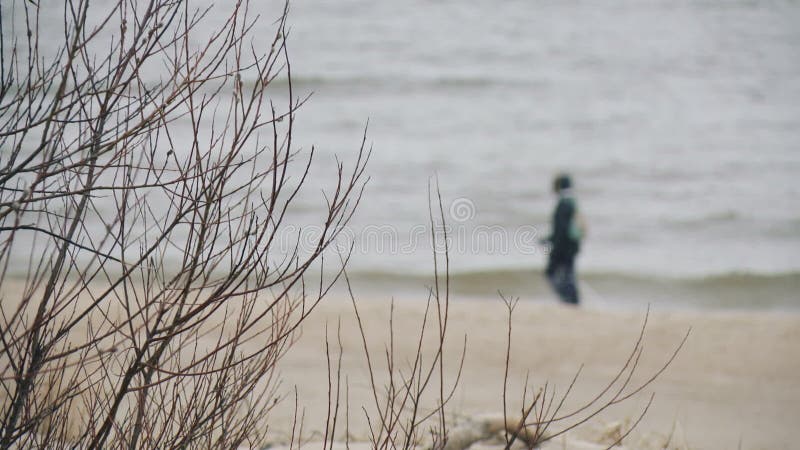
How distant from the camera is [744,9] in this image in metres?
32.0

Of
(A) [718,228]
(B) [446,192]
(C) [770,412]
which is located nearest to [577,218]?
(C) [770,412]

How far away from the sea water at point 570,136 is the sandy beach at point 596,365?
4200 mm

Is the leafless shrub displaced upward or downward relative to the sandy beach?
upward

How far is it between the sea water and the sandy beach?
420cm

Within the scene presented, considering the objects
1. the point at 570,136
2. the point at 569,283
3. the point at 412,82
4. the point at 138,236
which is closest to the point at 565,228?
the point at 569,283

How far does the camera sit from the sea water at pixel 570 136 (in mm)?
19281

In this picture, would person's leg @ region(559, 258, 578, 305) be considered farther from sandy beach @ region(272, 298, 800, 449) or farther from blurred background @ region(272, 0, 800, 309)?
blurred background @ region(272, 0, 800, 309)

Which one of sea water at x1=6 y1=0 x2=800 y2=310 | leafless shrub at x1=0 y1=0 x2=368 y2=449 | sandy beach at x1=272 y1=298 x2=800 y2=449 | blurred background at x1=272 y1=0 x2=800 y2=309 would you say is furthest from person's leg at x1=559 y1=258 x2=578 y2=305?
leafless shrub at x1=0 y1=0 x2=368 y2=449

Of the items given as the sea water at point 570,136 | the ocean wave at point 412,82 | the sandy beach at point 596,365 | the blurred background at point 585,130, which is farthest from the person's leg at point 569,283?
the ocean wave at point 412,82

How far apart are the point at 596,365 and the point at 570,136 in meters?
18.8

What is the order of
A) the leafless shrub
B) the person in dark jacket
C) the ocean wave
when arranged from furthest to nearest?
the ocean wave
the person in dark jacket
the leafless shrub

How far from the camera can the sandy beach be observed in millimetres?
8305

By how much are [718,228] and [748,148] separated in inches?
245

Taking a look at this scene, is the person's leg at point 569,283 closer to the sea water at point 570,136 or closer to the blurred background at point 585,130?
the blurred background at point 585,130
